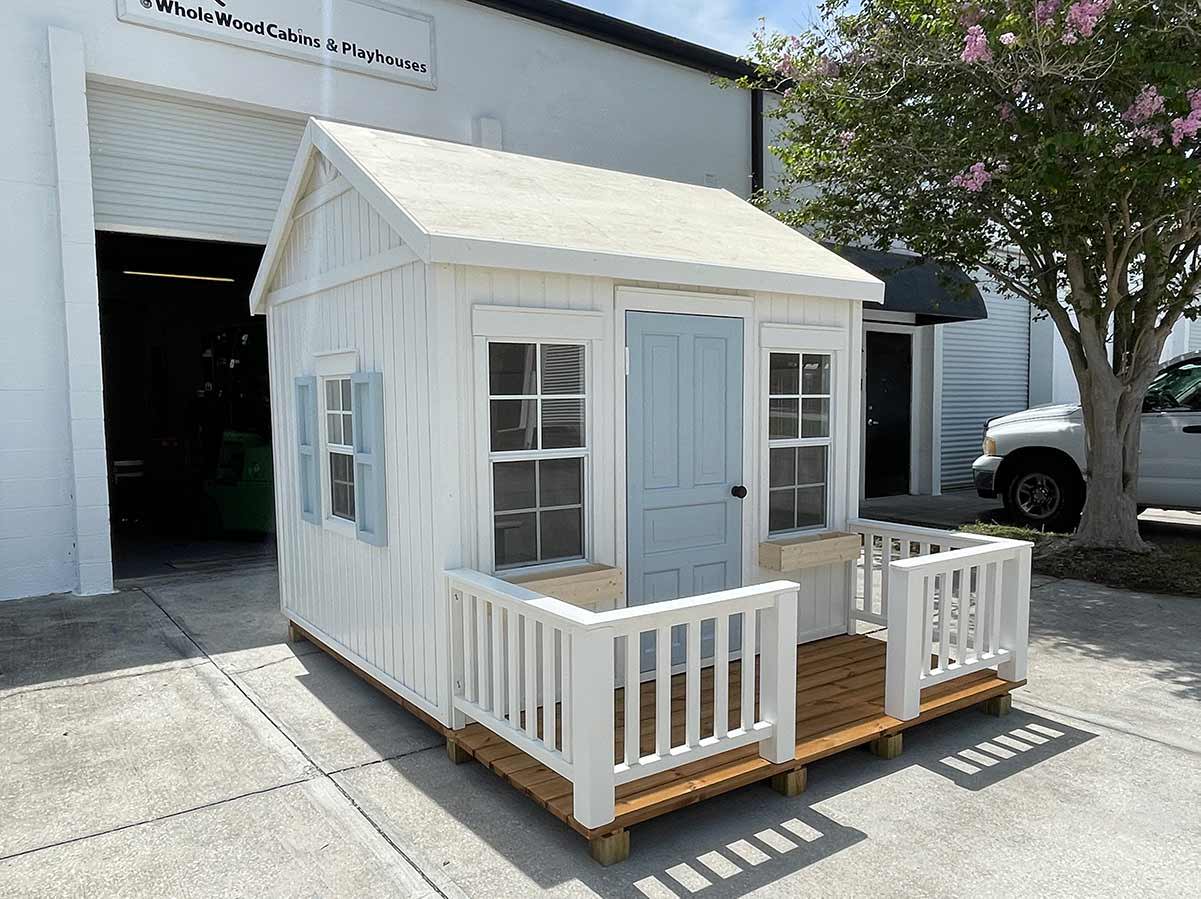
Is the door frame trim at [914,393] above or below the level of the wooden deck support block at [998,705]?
above

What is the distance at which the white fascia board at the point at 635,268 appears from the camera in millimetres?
3184

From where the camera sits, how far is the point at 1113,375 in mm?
7234

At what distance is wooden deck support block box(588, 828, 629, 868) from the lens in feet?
8.91

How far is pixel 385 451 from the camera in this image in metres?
3.79

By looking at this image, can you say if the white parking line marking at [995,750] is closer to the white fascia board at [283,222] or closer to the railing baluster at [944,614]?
the railing baluster at [944,614]

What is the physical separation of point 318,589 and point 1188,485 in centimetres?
773

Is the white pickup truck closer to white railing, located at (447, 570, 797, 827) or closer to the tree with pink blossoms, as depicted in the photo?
the tree with pink blossoms

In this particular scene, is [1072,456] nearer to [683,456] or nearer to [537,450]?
[683,456]

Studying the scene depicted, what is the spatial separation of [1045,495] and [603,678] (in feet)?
24.3

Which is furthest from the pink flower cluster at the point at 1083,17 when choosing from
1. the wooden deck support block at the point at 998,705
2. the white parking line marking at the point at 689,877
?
the white parking line marking at the point at 689,877

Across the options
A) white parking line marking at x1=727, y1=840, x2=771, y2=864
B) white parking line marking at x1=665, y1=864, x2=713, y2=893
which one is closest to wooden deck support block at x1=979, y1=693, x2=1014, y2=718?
white parking line marking at x1=727, y1=840, x2=771, y2=864

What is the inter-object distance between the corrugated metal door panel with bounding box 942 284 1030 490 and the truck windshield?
4133mm

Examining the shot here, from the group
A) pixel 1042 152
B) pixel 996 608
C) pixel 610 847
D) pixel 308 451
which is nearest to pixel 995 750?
pixel 996 608

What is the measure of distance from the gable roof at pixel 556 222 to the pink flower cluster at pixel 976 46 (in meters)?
1.98
